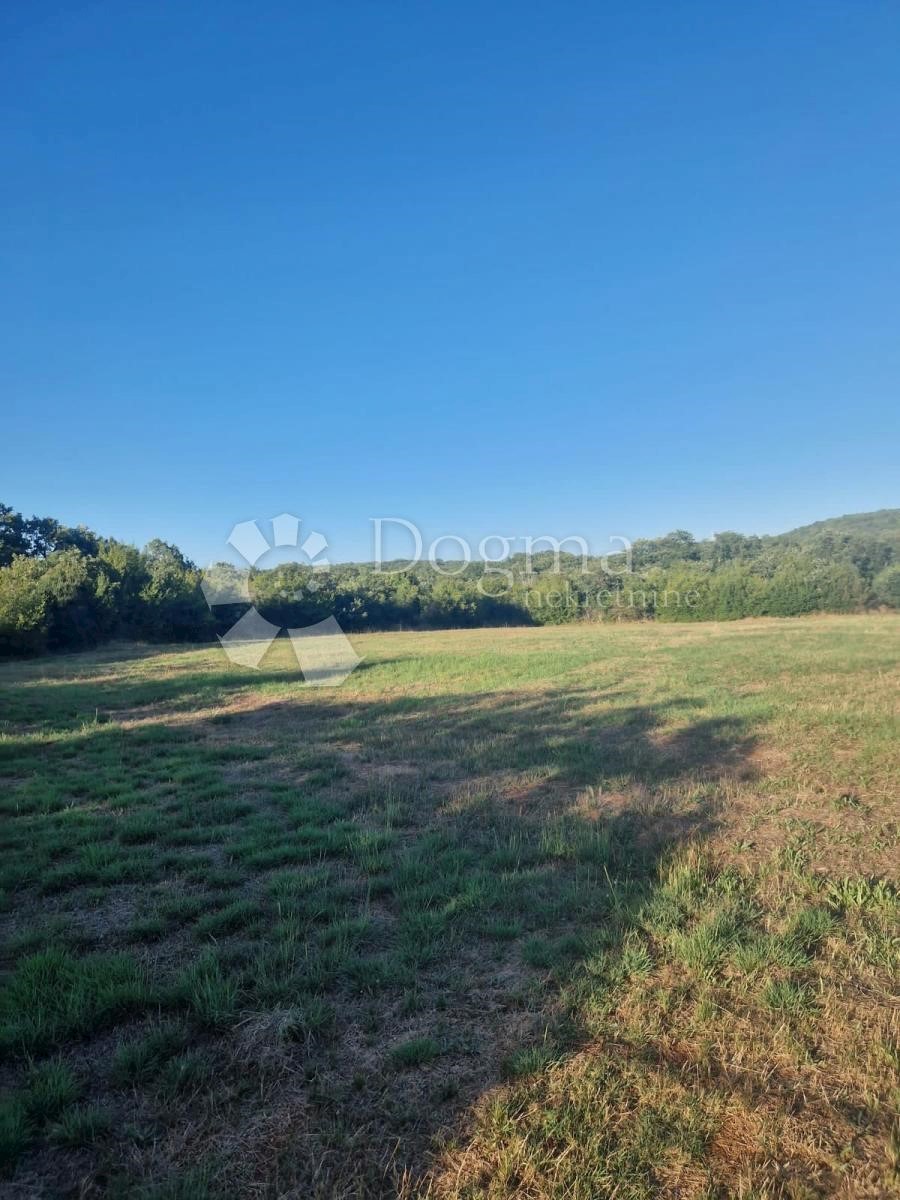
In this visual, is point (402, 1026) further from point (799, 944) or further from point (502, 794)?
point (502, 794)

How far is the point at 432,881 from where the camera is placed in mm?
4039

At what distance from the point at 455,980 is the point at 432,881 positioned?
1145 mm

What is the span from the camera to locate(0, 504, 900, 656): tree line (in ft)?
106

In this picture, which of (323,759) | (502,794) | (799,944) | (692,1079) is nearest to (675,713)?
(502,794)

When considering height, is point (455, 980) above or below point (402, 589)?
below

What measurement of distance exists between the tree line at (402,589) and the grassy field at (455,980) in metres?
30.6

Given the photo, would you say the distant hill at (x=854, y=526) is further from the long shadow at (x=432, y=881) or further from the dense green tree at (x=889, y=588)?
the long shadow at (x=432, y=881)

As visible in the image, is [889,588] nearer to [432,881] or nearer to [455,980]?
[432,881]

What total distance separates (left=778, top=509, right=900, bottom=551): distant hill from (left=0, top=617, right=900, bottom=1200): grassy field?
9216 centimetres

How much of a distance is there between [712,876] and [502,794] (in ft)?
8.15

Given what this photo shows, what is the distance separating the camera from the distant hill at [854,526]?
8608 centimetres

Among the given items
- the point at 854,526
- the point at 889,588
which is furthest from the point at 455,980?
the point at 854,526

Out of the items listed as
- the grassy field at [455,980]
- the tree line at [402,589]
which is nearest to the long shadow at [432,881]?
the grassy field at [455,980]

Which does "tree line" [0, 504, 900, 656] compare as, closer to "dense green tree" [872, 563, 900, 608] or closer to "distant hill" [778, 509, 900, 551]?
"dense green tree" [872, 563, 900, 608]
